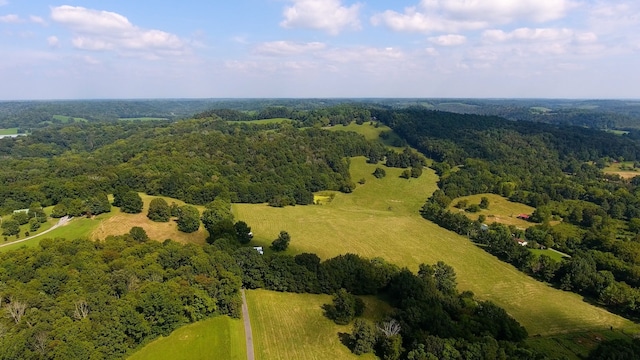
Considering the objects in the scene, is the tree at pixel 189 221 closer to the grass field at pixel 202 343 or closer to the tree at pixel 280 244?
the tree at pixel 280 244

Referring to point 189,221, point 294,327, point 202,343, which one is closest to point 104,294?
point 202,343

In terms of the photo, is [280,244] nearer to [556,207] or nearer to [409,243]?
[409,243]

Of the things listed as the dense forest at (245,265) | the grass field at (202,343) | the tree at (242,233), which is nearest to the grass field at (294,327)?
the dense forest at (245,265)

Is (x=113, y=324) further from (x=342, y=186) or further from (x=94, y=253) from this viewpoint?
(x=342, y=186)

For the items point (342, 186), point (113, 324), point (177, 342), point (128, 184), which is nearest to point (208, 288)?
point (177, 342)

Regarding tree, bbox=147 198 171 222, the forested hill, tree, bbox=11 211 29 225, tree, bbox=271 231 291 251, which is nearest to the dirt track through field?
tree, bbox=271 231 291 251

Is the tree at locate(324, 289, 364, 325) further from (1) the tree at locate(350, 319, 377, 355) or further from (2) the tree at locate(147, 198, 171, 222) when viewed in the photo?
(2) the tree at locate(147, 198, 171, 222)
